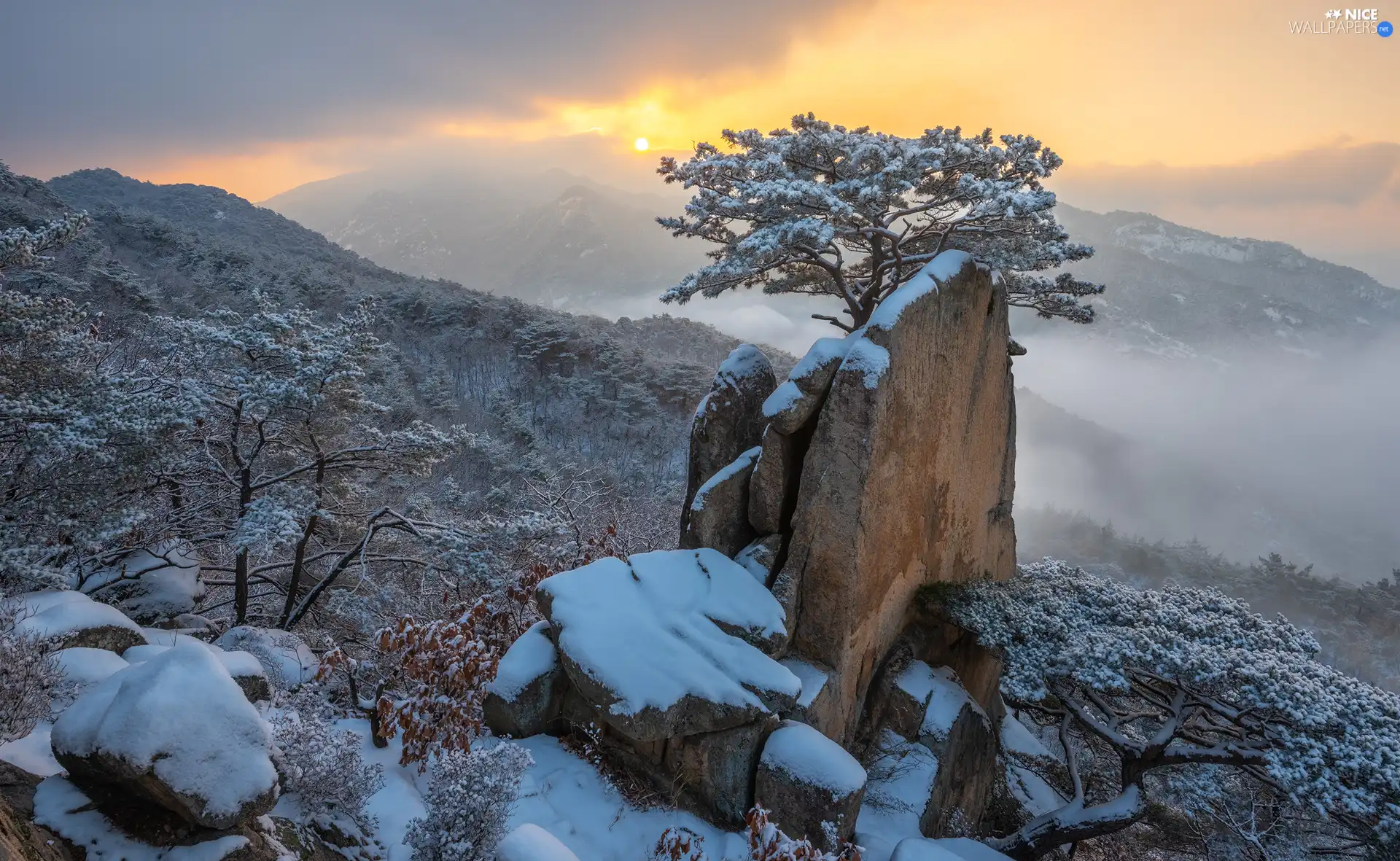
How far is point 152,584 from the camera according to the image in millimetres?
8703

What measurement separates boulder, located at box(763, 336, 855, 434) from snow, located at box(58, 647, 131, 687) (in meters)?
6.62

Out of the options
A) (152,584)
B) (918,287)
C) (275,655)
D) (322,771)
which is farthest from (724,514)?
(152,584)

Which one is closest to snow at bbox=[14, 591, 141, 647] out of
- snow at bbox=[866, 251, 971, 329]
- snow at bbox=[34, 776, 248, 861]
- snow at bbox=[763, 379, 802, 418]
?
snow at bbox=[34, 776, 248, 861]

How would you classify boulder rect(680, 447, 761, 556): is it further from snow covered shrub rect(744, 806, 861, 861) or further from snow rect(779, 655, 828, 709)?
snow covered shrub rect(744, 806, 861, 861)

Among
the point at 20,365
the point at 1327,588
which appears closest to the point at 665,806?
the point at 20,365

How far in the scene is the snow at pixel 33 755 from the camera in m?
3.55

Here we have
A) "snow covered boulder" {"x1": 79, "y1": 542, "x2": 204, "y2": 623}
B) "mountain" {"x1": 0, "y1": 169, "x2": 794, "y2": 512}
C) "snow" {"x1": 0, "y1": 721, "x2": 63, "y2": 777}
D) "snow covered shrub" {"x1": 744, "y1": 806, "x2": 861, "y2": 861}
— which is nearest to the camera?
"snow" {"x1": 0, "y1": 721, "x2": 63, "y2": 777}

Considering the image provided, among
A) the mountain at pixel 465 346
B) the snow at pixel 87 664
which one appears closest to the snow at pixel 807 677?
the snow at pixel 87 664

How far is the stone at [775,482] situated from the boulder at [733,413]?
1.28m

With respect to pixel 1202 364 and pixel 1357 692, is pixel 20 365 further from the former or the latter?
pixel 1202 364

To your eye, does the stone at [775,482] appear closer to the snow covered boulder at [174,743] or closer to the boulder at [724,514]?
the boulder at [724,514]

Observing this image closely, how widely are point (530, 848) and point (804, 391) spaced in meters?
5.62

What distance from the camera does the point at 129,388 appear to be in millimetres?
8859

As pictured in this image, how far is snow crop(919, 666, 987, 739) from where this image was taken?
8195 millimetres
